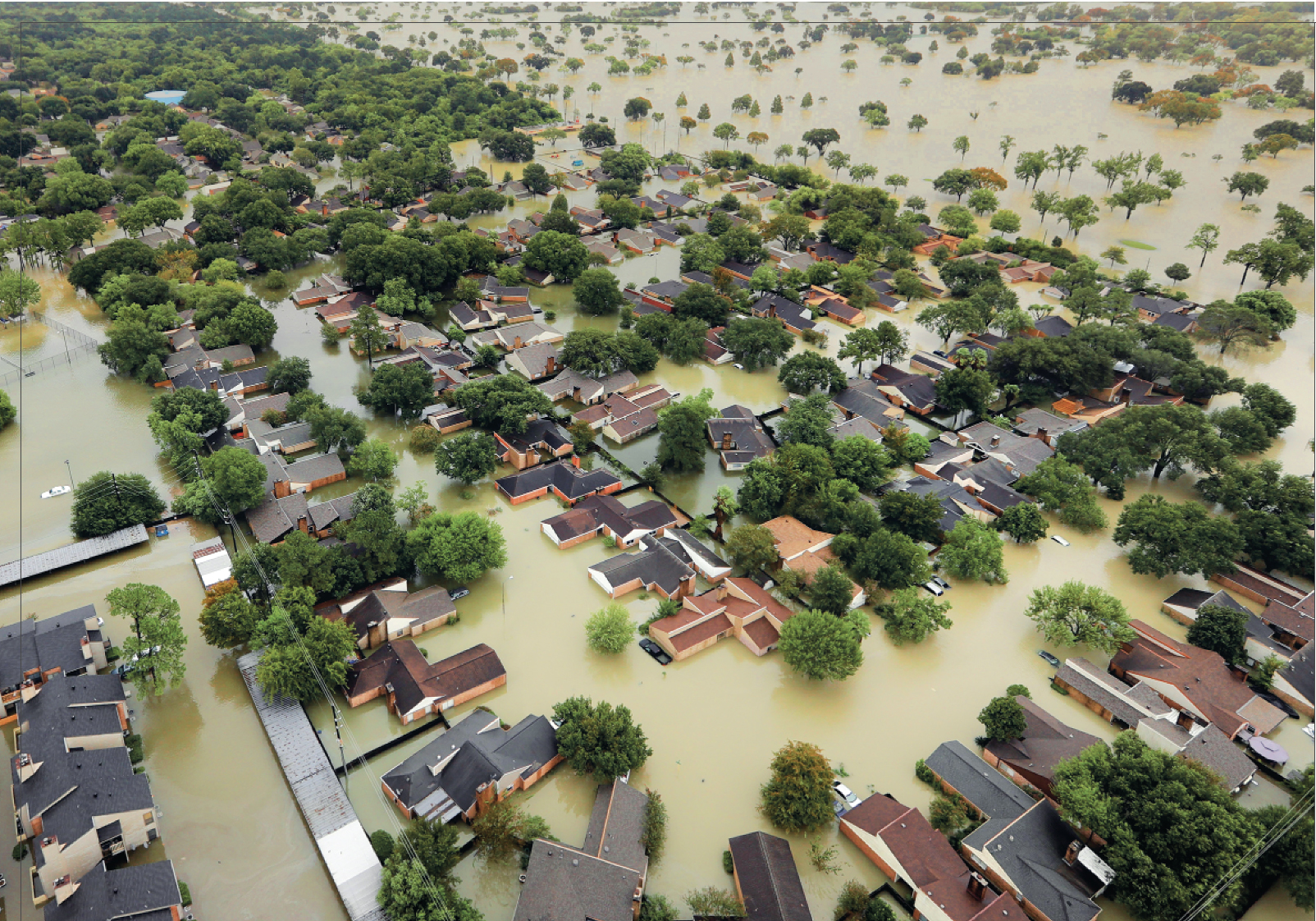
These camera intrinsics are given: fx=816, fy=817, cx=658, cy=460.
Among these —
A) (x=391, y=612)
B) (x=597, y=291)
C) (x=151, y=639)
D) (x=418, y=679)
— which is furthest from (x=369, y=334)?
(x=418, y=679)

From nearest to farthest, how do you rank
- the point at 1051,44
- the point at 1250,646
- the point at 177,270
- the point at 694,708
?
the point at 694,708
the point at 1250,646
the point at 177,270
the point at 1051,44

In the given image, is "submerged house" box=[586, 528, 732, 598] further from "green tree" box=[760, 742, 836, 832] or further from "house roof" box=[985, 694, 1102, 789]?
"house roof" box=[985, 694, 1102, 789]

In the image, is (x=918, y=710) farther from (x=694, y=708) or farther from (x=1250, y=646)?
(x=1250, y=646)

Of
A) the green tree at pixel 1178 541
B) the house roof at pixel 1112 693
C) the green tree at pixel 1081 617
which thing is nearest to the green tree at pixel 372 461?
the green tree at pixel 1081 617

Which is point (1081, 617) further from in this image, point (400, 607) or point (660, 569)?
point (400, 607)

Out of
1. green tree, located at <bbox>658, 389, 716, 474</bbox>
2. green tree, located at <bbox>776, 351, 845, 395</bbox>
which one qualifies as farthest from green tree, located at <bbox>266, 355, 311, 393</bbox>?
green tree, located at <bbox>776, 351, 845, 395</bbox>

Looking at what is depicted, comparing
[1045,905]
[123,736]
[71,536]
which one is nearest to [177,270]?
[71,536]
